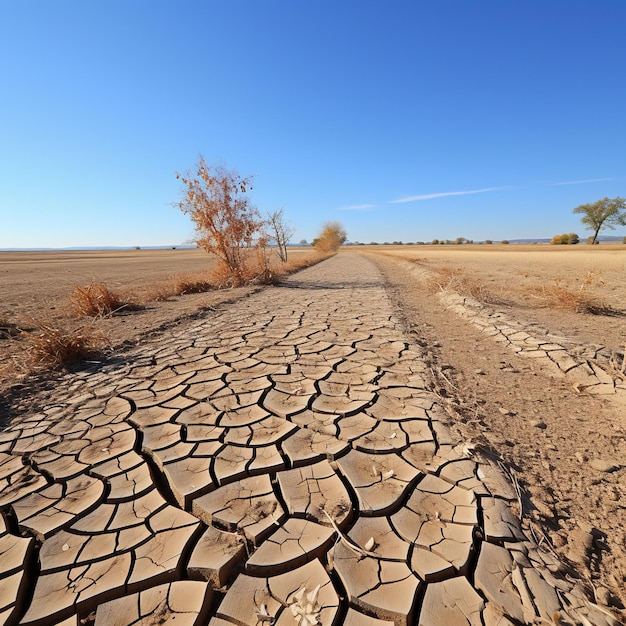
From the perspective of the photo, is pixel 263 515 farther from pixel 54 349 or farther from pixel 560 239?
pixel 560 239

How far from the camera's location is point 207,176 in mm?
8852

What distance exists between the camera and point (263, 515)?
1.47 m

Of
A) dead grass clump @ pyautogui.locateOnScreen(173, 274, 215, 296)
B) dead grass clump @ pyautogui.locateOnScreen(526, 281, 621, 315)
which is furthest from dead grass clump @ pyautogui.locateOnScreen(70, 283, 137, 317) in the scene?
dead grass clump @ pyautogui.locateOnScreen(526, 281, 621, 315)

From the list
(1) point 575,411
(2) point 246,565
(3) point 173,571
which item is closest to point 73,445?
(3) point 173,571

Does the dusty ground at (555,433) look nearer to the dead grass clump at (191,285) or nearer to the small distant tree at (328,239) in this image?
the dead grass clump at (191,285)

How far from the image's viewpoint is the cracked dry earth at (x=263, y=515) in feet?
3.67

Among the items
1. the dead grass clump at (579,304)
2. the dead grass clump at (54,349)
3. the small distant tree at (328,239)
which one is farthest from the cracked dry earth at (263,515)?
the small distant tree at (328,239)

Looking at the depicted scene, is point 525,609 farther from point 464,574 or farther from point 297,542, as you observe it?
point 297,542

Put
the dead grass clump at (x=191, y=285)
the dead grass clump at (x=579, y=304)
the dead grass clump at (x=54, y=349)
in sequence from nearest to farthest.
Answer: the dead grass clump at (x=54, y=349)
the dead grass clump at (x=579, y=304)
the dead grass clump at (x=191, y=285)

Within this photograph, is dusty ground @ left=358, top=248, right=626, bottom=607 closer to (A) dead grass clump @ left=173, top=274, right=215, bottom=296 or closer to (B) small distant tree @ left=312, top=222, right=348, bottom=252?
(A) dead grass clump @ left=173, top=274, right=215, bottom=296

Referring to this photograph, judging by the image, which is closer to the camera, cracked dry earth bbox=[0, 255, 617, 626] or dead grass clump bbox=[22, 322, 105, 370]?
cracked dry earth bbox=[0, 255, 617, 626]

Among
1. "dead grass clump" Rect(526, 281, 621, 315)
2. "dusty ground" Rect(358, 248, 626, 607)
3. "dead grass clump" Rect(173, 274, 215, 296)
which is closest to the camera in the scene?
"dusty ground" Rect(358, 248, 626, 607)

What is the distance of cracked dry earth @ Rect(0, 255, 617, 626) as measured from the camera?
1.12 m

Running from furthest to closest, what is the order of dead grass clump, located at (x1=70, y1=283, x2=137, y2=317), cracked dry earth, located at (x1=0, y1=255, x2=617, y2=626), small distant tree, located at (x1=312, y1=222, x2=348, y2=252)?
small distant tree, located at (x1=312, y1=222, x2=348, y2=252), dead grass clump, located at (x1=70, y1=283, x2=137, y2=317), cracked dry earth, located at (x1=0, y1=255, x2=617, y2=626)
